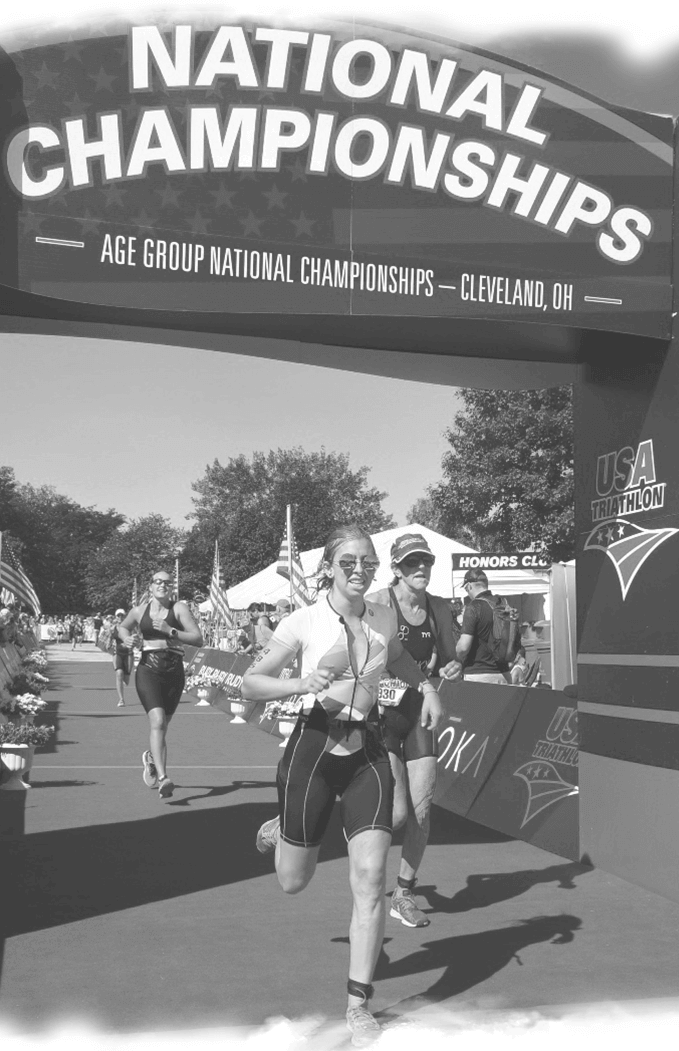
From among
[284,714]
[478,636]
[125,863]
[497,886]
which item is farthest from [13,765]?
[284,714]

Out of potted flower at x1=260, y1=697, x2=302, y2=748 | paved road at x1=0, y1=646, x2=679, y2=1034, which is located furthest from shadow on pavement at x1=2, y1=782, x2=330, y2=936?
potted flower at x1=260, y1=697, x2=302, y2=748

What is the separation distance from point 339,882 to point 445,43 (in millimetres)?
4883

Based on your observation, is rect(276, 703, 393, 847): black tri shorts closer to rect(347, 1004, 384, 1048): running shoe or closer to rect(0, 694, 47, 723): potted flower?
rect(347, 1004, 384, 1048): running shoe

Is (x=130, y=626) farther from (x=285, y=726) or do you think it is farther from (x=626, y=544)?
(x=285, y=726)

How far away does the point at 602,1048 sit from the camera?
4.43 meters

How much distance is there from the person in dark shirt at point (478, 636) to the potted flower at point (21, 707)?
14.9ft

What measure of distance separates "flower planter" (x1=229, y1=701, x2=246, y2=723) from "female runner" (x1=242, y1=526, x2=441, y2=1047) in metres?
14.6

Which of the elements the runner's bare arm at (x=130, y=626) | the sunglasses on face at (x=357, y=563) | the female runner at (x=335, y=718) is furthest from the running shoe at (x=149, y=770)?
the sunglasses on face at (x=357, y=563)

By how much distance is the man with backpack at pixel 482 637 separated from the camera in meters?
11.1

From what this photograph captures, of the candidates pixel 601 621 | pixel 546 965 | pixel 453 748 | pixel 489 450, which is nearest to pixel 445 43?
pixel 601 621

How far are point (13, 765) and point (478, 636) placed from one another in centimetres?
446

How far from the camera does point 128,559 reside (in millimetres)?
108812

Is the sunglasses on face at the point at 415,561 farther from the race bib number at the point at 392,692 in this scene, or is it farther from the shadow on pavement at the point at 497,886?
the shadow on pavement at the point at 497,886

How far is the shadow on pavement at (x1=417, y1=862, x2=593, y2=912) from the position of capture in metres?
6.83
